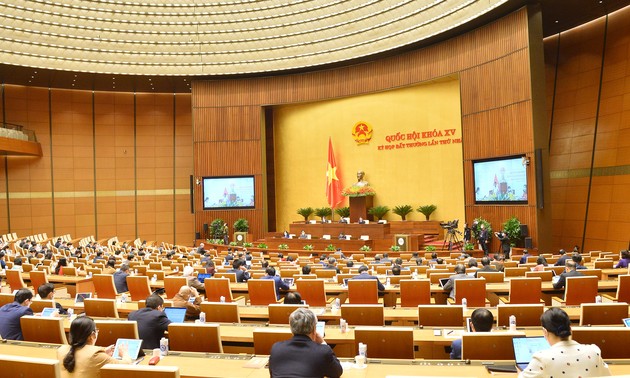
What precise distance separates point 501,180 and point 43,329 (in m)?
14.6

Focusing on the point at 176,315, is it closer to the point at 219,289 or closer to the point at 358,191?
the point at 219,289

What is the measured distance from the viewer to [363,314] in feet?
16.8

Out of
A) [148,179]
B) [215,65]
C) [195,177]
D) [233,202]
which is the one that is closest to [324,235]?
[233,202]

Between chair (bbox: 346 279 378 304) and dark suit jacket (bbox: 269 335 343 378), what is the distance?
12.2ft

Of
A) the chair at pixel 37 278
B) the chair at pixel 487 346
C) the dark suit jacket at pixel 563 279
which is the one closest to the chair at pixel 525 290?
the dark suit jacket at pixel 563 279

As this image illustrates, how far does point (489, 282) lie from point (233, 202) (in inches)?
659

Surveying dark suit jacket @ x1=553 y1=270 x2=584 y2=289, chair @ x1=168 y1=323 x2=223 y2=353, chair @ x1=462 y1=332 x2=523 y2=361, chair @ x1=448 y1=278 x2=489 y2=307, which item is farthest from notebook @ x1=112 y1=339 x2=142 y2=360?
dark suit jacket @ x1=553 y1=270 x2=584 y2=289

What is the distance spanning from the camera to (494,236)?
1630cm

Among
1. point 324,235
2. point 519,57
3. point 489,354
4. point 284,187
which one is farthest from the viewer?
point 284,187

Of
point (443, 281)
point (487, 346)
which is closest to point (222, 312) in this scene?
point (487, 346)

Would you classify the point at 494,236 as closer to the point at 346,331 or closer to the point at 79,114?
the point at 346,331

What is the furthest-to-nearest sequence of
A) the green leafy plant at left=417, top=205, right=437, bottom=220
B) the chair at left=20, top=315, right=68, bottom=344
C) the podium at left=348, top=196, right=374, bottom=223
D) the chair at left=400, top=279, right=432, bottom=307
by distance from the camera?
the podium at left=348, top=196, right=374, bottom=223 → the green leafy plant at left=417, top=205, right=437, bottom=220 → the chair at left=400, top=279, right=432, bottom=307 → the chair at left=20, top=315, right=68, bottom=344

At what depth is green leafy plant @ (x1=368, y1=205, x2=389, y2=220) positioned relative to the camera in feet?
68.5

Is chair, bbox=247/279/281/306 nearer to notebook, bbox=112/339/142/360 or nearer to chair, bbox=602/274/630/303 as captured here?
notebook, bbox=112/339/142/360
